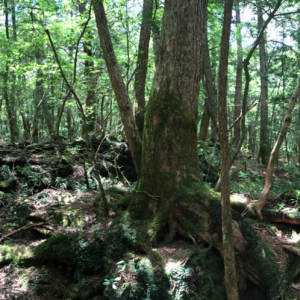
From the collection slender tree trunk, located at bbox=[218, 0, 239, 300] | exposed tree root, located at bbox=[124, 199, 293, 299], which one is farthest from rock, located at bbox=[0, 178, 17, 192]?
slender tree trunk, located at bbox=[218, 0, 239, 300]

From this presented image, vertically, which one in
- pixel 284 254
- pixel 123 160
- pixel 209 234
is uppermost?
pixel 123 160

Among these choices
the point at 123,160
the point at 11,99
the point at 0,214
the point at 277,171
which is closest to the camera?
the point at 0,214

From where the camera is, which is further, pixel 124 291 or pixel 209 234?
pixel 209 234

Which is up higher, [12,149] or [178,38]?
[178,38]

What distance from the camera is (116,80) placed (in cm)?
443

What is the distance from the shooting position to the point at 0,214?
455 centimetres

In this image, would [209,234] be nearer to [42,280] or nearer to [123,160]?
[42,280]

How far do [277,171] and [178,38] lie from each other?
9.19 meters

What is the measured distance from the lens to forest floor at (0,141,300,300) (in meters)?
3.10

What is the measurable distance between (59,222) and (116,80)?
121 inches

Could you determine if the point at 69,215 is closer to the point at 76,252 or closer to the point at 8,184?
the point at 76,252

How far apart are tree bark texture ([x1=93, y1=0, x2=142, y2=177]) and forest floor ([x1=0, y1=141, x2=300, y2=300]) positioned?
4.79ft

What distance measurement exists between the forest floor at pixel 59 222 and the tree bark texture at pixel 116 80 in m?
1.46

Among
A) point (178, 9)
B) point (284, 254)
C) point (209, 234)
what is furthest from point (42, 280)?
point (178, 9)
